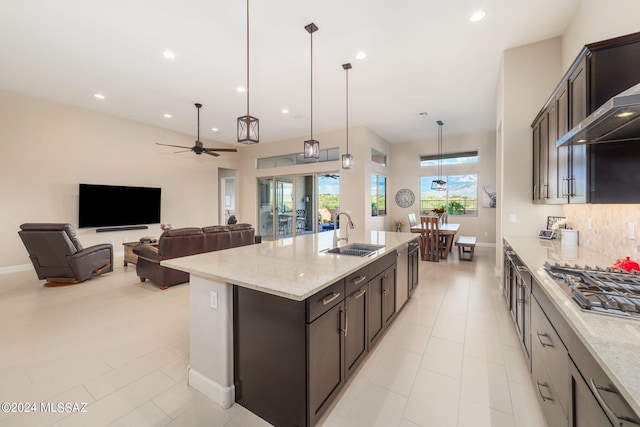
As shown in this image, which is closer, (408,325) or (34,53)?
(408,325)

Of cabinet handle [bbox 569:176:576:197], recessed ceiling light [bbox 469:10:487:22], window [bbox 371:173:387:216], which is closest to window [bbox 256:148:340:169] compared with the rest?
window [bbox 371:173:387:216]

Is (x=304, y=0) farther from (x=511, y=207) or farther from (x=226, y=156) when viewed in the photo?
(x=226, y=156)

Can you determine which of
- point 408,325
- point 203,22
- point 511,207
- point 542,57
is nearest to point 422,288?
point 408,325

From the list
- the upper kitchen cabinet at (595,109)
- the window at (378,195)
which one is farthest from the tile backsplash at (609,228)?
the window at (378,195)

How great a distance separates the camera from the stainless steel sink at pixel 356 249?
2.41 m

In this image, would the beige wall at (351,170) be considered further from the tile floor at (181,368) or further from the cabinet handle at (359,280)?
the cabinet handle at (359,280)

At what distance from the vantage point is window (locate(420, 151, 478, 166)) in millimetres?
8047

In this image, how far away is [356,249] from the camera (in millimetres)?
2666

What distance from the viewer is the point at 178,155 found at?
7590mm

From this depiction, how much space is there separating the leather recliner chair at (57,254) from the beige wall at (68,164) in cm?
156

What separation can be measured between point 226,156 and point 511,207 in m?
8.30

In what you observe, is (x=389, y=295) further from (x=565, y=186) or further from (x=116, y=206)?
(x=116, y=206)

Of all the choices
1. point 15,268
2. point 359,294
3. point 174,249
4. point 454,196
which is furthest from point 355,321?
point 454,196

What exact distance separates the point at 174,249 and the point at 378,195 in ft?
19.9
